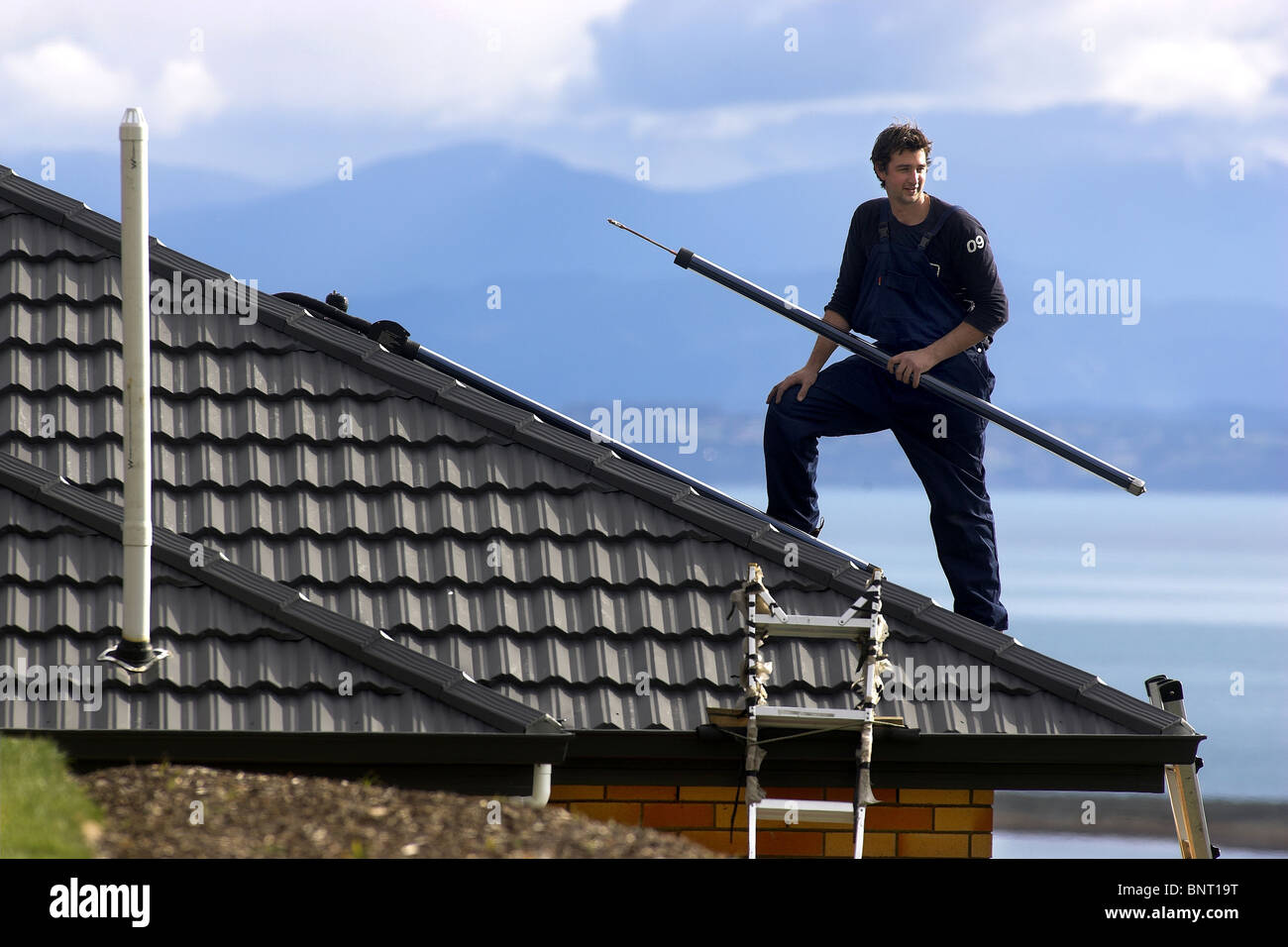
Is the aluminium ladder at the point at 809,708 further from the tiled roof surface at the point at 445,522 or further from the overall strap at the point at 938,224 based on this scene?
the overall strap at the point at 938,224

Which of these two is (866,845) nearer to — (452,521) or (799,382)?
(452,521)

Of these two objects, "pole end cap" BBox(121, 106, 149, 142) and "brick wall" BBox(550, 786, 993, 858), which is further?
"brick wall" BBox(550, 786, 993, 858)

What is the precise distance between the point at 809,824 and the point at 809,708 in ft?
2.27

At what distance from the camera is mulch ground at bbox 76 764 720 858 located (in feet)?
14.5

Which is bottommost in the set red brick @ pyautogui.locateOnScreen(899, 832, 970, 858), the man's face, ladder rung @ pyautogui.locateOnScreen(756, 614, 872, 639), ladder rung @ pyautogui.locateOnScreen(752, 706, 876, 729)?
red brick @ pyautogui.locateOnScreen(899, 832, 970, 858)

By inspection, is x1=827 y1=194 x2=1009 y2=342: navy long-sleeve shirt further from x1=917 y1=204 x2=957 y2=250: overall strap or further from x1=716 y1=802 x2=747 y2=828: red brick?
x1=716 y1=802 x2=747 y2=828: red brick

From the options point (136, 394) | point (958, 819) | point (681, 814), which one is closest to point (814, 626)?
point (681, 814)

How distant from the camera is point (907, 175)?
25.1ft

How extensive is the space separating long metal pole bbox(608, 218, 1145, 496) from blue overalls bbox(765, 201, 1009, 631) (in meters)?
0.12

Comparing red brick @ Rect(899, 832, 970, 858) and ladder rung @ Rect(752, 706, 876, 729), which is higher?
ladder rung @ Rect(752, 706, 876, 729)

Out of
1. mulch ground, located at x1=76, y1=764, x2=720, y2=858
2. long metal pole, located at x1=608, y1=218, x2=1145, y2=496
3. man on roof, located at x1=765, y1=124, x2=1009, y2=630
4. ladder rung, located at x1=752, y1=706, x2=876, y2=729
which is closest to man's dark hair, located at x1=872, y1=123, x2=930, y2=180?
man on roof, located at x1=765, y1=124, x2=1009, y2=630
